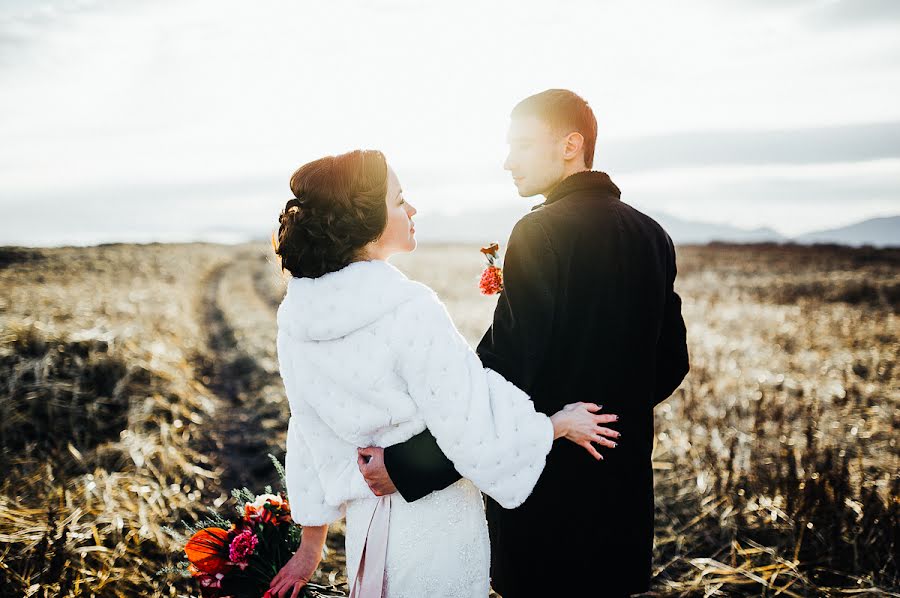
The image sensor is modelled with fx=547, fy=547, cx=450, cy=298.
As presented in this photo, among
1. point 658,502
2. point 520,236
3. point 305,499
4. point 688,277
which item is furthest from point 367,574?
point 688,277

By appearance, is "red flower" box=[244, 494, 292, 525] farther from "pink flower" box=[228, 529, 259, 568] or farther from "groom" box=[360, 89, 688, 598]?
"groom" box=[360, 89, 688, 598]

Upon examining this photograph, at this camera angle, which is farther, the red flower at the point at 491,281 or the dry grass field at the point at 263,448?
the dry grass field at the point at 263,448

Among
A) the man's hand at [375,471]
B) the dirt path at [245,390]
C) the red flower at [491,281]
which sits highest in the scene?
the red flower at [491,281]

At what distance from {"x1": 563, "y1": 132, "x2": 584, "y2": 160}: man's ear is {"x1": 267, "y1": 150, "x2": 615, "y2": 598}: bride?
2.20 feet

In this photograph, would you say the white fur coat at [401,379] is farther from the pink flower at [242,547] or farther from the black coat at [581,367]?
the pink flower at [242,547]

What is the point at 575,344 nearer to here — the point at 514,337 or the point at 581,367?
the point at 581,367

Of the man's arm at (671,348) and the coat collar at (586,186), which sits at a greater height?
the coat collar at (586,186)

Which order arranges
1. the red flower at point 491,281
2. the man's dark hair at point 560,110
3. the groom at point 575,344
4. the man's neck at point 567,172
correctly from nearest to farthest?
the groom at point 575,344 < the man's dark hair at point 560,110 < the man's neck at point 567,172 < the red flower at point 491,281

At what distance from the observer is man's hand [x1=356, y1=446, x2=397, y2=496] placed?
1877 millimetres

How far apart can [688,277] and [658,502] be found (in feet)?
67.4

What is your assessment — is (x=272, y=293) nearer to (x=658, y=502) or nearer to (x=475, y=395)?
(x=658, y=502)

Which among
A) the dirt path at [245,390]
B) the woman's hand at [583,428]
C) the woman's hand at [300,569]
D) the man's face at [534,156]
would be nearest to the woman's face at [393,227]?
the man's face at [534,156]

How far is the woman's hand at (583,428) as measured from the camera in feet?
6.33

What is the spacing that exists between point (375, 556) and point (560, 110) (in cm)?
179
